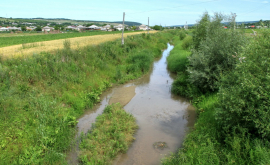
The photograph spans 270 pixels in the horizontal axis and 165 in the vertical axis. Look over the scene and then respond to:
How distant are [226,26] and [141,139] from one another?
11131 millimetres

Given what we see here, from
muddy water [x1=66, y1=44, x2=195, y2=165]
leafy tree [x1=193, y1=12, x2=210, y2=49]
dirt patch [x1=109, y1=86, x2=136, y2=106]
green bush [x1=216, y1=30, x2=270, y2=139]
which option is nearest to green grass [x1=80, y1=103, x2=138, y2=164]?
muddy water [x1=66, y1=44, x2=195, y2=165]

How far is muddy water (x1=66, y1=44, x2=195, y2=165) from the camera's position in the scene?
6.37 m

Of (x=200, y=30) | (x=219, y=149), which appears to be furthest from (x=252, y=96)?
(x=200, y=30)

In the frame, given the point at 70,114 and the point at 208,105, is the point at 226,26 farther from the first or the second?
the point at 70,114

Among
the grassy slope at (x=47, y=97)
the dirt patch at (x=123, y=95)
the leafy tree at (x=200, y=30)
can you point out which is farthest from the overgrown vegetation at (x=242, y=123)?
the leafy tree at (x=200, y=30)

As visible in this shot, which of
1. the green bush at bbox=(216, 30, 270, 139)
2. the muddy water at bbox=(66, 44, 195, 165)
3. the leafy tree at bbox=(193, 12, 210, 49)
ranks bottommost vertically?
the muddy water at bbox=(66, 44, 195, 165)

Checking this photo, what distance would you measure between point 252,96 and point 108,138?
16.6ft

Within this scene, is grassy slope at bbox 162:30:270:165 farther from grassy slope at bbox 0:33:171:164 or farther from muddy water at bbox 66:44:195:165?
grassy slope at bbox 0:33:171:164

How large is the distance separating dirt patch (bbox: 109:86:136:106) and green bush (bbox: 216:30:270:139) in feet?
20.8

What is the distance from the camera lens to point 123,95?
12.0 metres

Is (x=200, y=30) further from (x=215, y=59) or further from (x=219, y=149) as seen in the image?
(x=219, y=149)

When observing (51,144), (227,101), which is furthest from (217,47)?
(51,144)

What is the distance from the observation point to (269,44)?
529cm

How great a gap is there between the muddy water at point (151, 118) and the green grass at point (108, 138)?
0.29m
